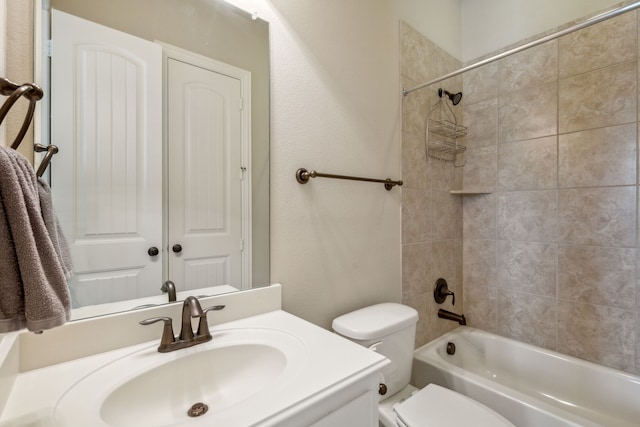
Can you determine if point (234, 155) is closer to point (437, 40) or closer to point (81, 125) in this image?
point (81, 125)

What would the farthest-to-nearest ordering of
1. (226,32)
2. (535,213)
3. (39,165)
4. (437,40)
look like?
(437,40), (535,213), (226,32), (39,165)

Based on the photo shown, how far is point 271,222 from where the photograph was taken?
3.67ft

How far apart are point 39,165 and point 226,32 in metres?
0.72

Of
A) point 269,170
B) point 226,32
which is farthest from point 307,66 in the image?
point 269,170

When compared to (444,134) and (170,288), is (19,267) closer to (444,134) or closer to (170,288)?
(170,288)

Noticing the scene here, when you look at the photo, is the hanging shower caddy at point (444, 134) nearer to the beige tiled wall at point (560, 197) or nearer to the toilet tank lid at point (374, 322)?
the beige tiled wall at point (560, 197)

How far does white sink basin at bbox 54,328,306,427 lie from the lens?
590 millimetres

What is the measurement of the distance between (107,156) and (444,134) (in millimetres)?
1823

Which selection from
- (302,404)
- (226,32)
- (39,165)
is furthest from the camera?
(226,32)

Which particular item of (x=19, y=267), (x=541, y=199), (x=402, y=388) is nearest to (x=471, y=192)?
(x=541, y=199)

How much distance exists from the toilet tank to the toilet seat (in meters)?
0.14

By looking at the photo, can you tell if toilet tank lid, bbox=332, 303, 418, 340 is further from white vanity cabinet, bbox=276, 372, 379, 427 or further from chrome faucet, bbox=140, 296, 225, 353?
chrome faucet, bbox=140, 296, 225, 353

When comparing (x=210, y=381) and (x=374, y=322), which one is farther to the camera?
(x=374, y=322)

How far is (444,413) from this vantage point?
3.51ft
